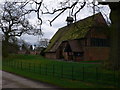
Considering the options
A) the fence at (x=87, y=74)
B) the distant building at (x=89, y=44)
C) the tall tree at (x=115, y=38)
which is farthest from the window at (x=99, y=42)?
the tall tree at (x=115, y=38)

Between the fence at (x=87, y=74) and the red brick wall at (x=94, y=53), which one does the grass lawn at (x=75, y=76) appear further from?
the red brick wall at (x=94, y=53)

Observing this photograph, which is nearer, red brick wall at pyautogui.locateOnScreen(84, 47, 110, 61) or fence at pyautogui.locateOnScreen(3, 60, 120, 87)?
fence at pyautogui.locateOnScreen(3, 60, 120, 87)

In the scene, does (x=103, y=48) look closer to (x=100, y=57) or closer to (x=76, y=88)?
(x=100, y=57)

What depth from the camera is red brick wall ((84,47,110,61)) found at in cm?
4634

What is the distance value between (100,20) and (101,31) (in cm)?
Result: 595

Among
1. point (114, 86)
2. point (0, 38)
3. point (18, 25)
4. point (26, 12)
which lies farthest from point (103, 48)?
point (114, 86)

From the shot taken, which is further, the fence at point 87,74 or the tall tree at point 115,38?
the tall tree at point 115,38

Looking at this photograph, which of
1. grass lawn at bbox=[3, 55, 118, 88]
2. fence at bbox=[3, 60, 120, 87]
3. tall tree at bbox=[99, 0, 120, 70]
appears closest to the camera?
grass lawn at bbox=[3, 55, 118, 88]

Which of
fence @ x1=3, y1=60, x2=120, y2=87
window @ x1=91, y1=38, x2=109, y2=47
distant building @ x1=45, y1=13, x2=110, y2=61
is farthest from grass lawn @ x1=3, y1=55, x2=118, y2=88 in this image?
window @ x1=91, y1=38, x2=109, y2=47

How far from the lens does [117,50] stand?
68.8ft

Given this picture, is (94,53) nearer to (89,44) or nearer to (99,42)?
(89,44)

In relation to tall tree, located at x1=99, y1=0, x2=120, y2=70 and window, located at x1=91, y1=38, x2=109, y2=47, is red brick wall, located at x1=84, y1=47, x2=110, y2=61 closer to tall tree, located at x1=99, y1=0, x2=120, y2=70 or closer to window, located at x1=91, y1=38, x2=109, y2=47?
window, located at x1=91, y1=38, x2=109, y2=47

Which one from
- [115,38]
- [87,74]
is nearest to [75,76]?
[87,74]

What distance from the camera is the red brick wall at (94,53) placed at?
46.3 metres
